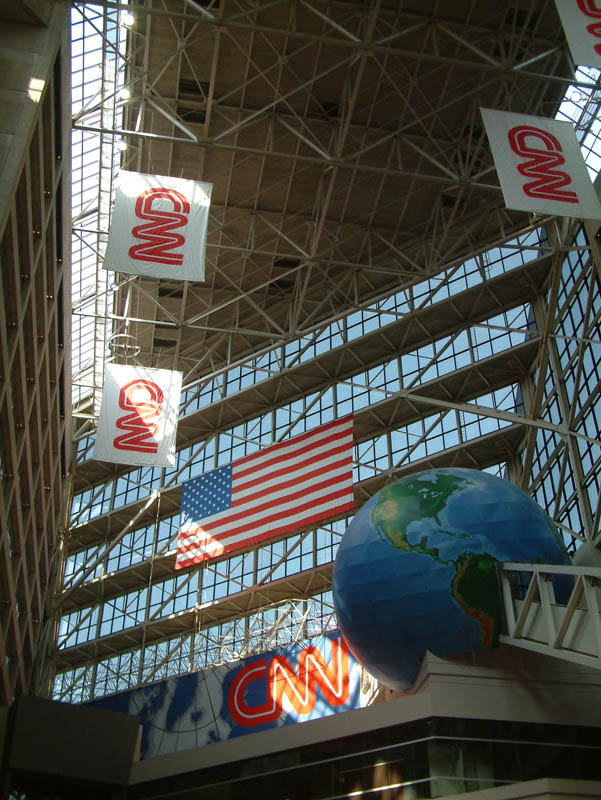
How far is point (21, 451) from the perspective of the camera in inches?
896

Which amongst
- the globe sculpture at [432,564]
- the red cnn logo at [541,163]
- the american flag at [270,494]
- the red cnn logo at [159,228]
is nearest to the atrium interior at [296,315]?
the globe sculpture at [432,564]

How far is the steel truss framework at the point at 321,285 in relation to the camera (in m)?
26.1

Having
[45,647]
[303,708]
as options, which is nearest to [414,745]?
[303,708]

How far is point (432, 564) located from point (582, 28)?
445 inches

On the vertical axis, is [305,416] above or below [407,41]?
below

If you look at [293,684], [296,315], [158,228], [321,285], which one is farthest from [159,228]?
[321,285]

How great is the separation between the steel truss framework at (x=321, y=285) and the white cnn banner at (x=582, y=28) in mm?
4252

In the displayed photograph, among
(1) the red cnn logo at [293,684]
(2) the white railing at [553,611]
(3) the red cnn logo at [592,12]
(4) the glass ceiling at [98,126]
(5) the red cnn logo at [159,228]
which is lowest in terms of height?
(2) the white railing at [553,611]

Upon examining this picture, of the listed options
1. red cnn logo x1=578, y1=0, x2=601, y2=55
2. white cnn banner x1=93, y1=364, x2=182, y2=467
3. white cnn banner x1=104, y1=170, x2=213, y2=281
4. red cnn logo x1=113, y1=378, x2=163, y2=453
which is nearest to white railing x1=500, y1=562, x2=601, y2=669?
white cnn banner x1=104, y1=170, x2=213, y2=281

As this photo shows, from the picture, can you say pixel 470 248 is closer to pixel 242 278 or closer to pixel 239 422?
pixel 242 278

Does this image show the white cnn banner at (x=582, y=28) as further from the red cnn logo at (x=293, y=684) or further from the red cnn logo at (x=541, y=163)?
the red cnn logo at (x=293, y=684)

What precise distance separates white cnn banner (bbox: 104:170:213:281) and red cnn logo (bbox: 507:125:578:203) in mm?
7546

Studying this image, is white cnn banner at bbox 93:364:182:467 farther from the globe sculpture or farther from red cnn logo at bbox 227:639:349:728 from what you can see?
the globe sculpture

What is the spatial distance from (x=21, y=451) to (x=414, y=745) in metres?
13.1
